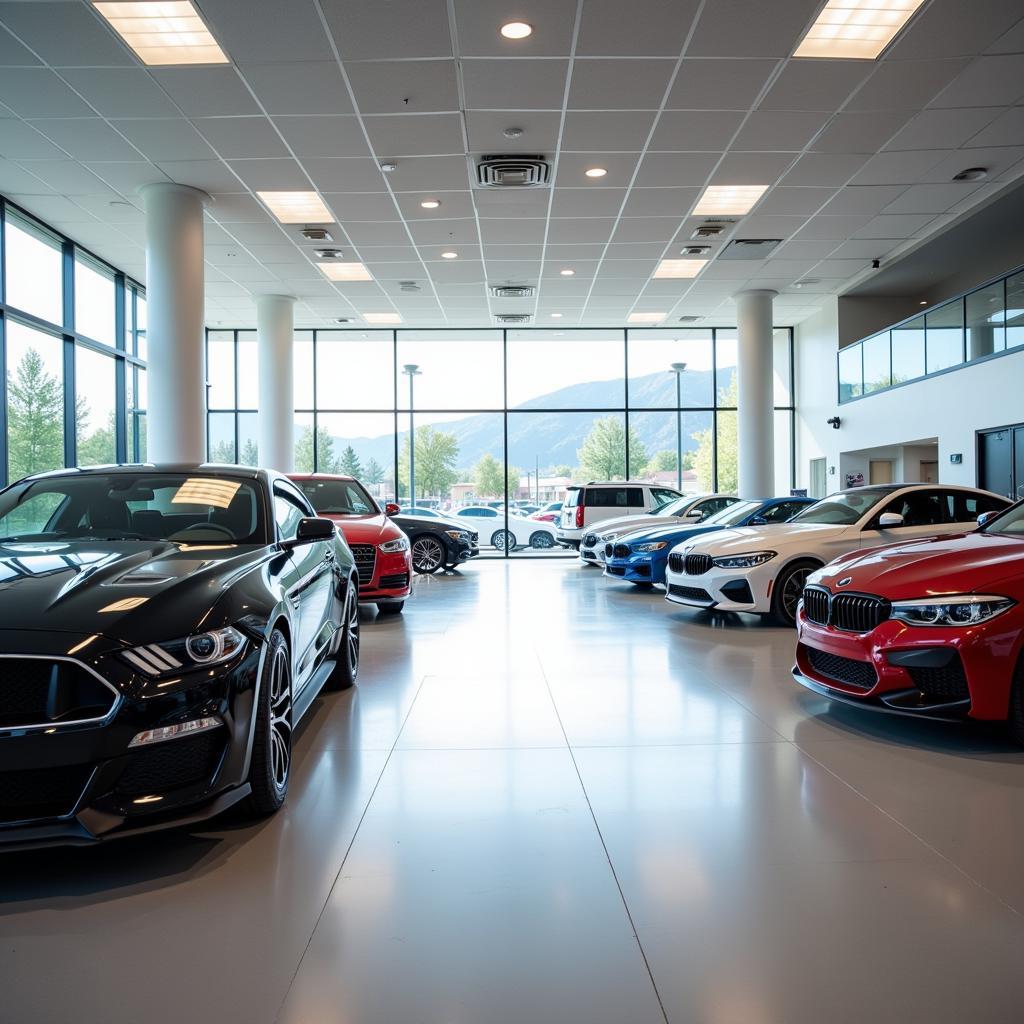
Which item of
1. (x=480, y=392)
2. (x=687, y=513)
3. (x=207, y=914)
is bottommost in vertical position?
(x=207, y=914)

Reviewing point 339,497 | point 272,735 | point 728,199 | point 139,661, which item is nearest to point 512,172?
point 728,199

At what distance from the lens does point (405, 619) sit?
8773mm

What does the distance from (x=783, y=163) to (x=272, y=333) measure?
976cm

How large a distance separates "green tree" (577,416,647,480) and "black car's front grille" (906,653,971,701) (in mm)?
15503

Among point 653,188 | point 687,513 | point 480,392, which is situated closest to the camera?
point 653,188

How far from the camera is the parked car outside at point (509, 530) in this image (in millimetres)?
19359

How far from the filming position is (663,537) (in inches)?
428

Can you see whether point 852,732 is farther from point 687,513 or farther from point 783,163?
point 687,513

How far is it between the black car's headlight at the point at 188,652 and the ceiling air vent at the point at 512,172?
7.67 metres

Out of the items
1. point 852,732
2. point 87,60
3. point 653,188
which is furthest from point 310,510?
point 653,188

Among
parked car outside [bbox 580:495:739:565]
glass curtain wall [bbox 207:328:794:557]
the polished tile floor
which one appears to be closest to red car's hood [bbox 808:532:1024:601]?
the polished tile floor

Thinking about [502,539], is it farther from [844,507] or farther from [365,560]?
[844,507]

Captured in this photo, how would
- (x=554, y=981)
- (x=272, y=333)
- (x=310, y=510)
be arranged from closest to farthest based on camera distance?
(x=554, y=981), (x=310, y=510), (x=272, y=333)

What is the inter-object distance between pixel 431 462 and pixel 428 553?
5333 mm
